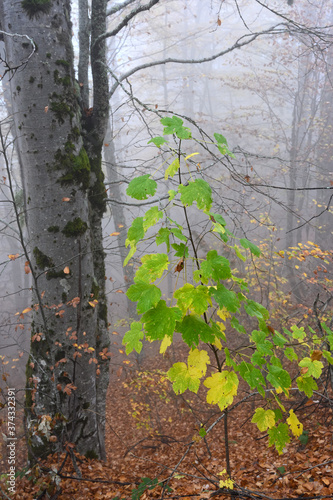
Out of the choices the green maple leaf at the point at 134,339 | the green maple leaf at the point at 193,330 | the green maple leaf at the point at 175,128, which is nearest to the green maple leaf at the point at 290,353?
the green maple leaf at the point at 193,330

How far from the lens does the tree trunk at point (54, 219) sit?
2979 millimetres

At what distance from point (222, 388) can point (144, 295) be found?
63 centimetres

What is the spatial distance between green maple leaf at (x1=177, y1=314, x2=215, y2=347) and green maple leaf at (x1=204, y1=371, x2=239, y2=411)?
0.86ft

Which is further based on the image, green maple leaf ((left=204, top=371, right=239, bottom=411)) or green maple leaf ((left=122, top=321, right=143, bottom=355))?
green maple leaf ((left=122, top=321, right=143, bottom=355))

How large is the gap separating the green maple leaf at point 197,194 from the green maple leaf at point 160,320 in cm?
48

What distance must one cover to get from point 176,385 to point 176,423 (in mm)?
5587

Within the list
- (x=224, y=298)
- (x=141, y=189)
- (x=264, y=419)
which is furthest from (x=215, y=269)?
(x=264, y=419)

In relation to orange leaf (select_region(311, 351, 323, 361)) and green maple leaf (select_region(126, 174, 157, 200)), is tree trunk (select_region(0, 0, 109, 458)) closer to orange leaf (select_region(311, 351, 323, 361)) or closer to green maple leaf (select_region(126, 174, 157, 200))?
green maple leaf (select_region(126, 174, 157, 200))

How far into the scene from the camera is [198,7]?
65.9 ft

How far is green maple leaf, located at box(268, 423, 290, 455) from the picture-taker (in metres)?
1.61

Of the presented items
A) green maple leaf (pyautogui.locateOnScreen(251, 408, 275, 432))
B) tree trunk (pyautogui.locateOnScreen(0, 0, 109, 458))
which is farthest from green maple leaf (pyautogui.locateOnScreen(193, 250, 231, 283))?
tree trunk (pyautogui.locateOnScreen(0, 0, 109, 458))

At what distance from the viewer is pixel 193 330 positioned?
136 centimetres

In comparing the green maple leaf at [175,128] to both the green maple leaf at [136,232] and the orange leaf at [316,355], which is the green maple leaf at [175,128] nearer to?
the green maple leaf at [136,232]

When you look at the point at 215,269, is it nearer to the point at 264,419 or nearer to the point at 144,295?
the point at 144,295
